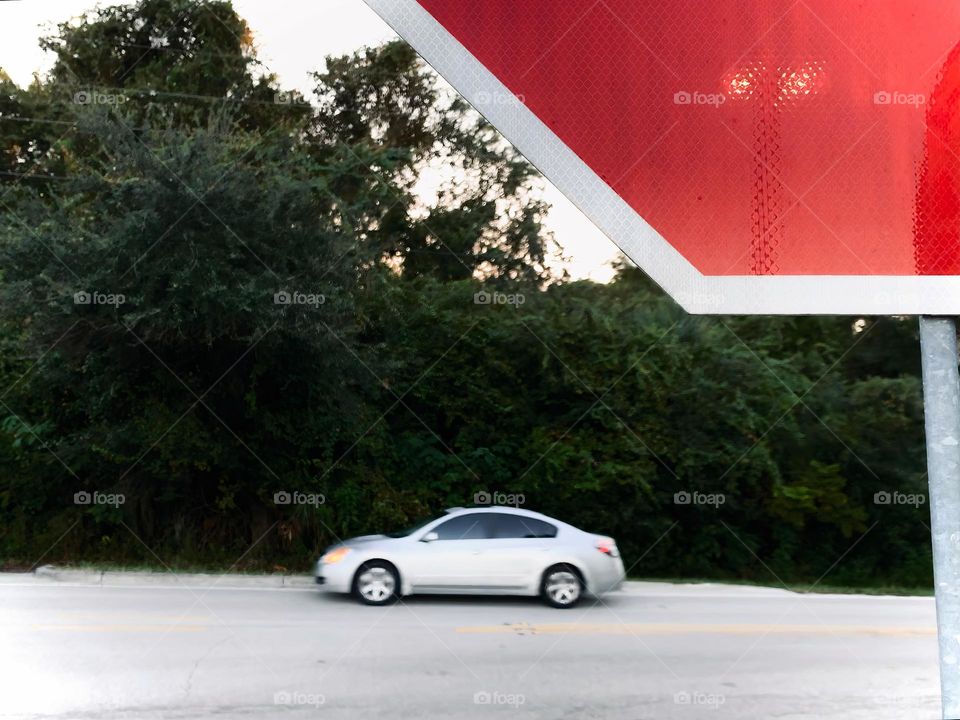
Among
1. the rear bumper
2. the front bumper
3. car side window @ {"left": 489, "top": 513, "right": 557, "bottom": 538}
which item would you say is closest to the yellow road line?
the rear bumper

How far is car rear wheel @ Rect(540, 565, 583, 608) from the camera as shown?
451 inches

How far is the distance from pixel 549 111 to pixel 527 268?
15.2 meters

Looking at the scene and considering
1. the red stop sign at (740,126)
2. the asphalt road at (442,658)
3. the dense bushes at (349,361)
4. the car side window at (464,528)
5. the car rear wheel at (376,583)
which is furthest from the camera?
the dense bushes at (349,361)

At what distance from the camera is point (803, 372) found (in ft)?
58.6

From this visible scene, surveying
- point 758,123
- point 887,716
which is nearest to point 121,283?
point 887,716

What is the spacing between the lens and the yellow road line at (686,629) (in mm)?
9992

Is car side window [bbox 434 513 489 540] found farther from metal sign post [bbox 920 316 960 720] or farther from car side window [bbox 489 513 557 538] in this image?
metal sign post [bbox 920 316 960 720]

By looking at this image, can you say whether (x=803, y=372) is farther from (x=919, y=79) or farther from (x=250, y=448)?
(x=919, y=79)

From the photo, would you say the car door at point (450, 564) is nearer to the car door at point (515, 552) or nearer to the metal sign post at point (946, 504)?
the car door at point (515, 552)

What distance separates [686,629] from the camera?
1048 centimetres

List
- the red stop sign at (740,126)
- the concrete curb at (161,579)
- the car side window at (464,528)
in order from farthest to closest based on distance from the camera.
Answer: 1. the concrete curb at (161,579)
2. the car side window at (464,528)
3. the red stop sign at (740,126)

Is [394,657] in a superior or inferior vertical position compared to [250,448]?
inferior

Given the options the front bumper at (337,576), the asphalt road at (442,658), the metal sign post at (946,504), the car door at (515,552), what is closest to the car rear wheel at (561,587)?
the car door at (515,552)

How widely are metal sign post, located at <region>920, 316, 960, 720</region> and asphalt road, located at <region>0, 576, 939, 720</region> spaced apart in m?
4.39
